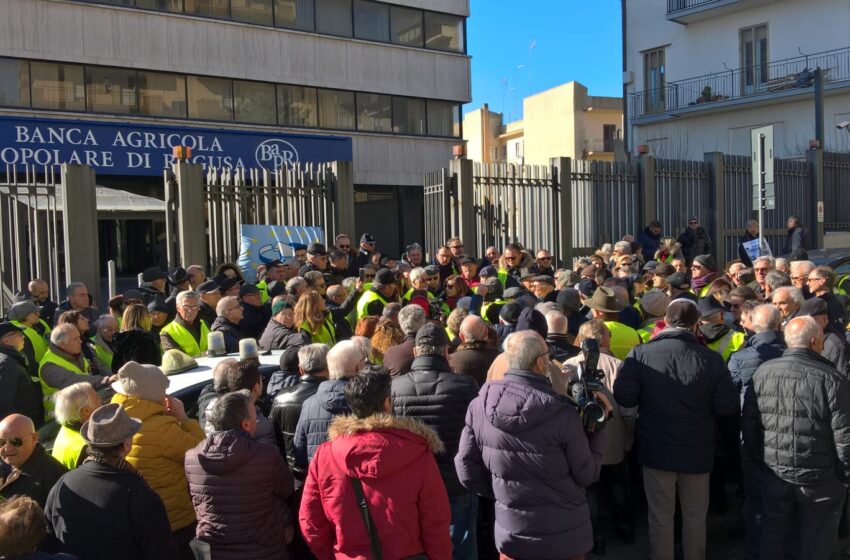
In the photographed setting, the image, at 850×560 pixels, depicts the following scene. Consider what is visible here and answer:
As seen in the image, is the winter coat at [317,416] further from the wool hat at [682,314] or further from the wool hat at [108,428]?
the wool hat at [682,314]

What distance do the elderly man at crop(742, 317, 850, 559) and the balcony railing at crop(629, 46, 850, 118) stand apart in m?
21.8

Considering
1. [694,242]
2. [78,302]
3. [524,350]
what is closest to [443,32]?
[694,242]

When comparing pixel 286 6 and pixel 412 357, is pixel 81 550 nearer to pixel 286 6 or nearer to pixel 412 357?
pixel 412 357

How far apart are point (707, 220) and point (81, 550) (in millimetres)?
15254

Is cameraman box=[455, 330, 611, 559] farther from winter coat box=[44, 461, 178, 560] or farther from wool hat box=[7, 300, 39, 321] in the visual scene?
wool hat box=[7, 300, 39, 321]

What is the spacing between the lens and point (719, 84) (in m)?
27.7

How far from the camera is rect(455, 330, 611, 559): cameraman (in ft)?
12.4

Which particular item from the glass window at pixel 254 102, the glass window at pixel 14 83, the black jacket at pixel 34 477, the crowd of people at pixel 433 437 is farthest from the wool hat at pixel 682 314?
the glass window at pixel 254 102

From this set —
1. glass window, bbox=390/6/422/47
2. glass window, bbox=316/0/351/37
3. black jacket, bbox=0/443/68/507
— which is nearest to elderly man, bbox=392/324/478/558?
black jacket, bbox=0/443/68/507

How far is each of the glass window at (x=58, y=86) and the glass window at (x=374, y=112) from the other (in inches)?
333

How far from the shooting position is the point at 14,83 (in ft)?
65.3

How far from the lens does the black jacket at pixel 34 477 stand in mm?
3631

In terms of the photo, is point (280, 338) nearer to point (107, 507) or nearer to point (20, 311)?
point (20, 311)

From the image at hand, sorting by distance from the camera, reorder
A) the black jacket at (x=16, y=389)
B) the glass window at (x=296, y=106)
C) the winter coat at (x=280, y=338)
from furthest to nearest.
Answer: the glass window at (x=296, y=106), the winter coat at (x=280, y=338), the black jacket at (x=16, y=389)
